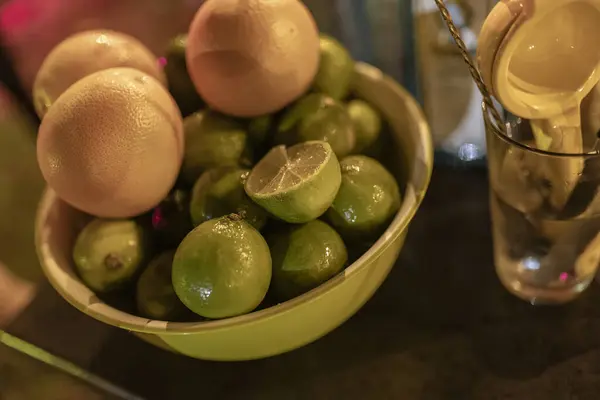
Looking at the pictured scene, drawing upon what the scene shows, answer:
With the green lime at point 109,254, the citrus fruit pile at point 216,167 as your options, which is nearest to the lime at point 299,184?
the citrus fruit pile at point 216,167

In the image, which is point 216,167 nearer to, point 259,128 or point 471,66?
point 259,128

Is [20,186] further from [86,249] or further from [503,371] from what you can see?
[503,371]

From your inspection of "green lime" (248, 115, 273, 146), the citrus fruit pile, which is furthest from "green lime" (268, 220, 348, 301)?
"green lime" (248, 115, 273, 146)

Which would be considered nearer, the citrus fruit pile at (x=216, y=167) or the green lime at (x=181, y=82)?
the citrus fruit pile at (x=216, y=167)

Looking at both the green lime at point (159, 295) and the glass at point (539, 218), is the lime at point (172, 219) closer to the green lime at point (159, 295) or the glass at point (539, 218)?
the green lime at point (159, 295)

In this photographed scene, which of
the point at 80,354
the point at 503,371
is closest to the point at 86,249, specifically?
→ the point at 80,354

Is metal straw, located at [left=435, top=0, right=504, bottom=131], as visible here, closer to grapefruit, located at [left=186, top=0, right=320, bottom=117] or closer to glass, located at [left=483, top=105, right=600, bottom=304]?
glass, located at [left=483, top=105, right=600, bottom=304]
